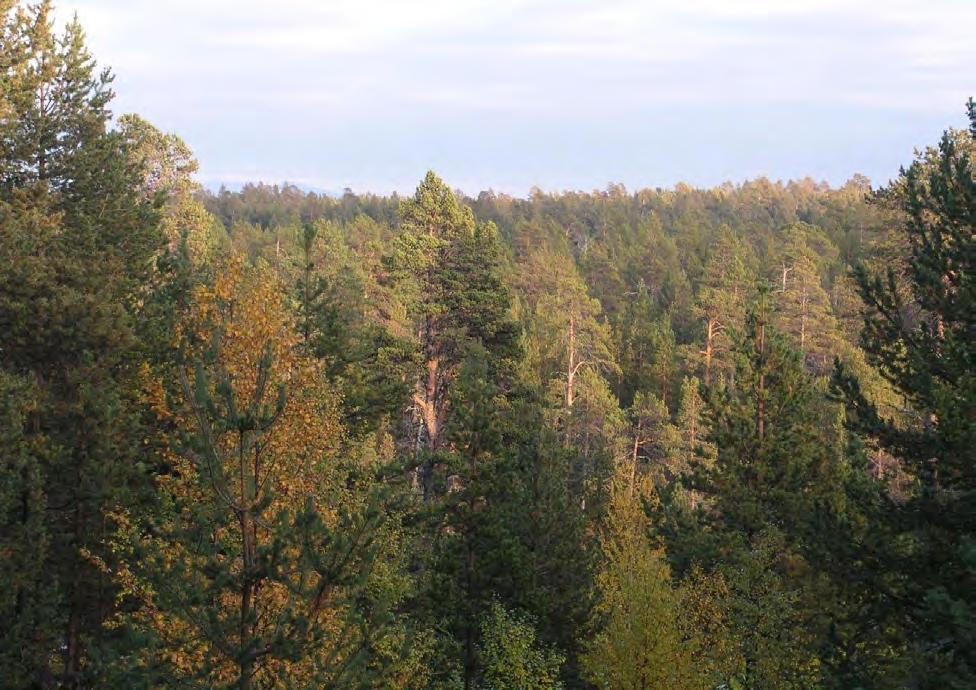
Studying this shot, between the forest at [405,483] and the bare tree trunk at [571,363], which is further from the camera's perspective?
the bare tree trunk at [571,363]

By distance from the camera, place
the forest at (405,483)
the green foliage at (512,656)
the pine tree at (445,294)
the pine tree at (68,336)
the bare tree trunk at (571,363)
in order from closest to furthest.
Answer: the forest at (405,483) < the pine tree at (68,336) < the green foliage at (512,656) < the pine tree at (445,294) < the bare tree trunk at (571,363)

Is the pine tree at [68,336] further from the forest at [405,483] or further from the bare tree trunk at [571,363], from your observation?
the bare tree trunk at [571,363]

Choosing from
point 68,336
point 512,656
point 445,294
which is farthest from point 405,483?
point 445,294

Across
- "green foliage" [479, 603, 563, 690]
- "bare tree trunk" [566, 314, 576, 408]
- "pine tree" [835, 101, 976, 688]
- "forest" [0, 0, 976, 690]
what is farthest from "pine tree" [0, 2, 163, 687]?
"bare tree trunk" [566, 314, 576, 408]

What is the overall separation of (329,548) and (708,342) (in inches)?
2095

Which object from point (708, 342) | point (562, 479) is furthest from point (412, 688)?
point (708, 342)

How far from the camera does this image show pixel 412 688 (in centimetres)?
1805

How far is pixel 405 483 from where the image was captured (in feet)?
76.1

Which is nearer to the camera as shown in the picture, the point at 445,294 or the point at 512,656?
the point at 512,656

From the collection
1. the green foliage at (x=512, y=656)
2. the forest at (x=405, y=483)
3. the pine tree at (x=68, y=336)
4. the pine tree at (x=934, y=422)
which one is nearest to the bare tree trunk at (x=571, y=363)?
the forest at (x=405, y=483)

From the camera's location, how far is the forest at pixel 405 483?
10.8 meters

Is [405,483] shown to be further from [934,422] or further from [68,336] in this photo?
[934,422]

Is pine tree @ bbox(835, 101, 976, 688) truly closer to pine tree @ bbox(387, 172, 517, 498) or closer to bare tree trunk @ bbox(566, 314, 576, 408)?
pine tree @ bbox(387, 172, 517, 498)

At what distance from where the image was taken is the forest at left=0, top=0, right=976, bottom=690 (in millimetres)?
10828
